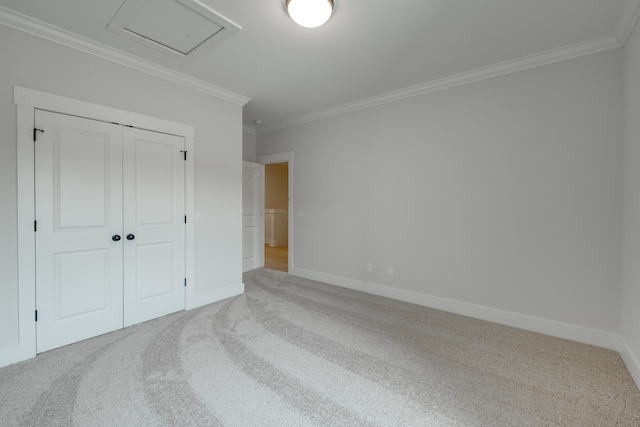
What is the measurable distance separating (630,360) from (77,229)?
4669 mm

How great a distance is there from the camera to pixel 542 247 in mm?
2719

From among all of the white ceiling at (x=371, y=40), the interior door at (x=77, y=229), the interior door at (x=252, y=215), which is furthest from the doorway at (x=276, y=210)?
the interior door at (x=77, y=229)

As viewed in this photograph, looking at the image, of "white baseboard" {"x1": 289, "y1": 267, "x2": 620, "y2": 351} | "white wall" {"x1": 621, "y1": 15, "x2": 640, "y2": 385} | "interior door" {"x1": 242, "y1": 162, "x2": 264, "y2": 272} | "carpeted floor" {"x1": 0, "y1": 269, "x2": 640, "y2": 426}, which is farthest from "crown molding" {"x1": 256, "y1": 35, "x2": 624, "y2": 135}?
"carpeted floor" {"x1": 0, "y1": 269, "x2": 640, "y2": 426}

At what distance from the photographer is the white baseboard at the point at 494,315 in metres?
2.48

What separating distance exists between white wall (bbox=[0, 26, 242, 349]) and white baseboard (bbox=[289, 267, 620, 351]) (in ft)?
6.03

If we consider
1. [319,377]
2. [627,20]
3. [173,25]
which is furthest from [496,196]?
[173,25]

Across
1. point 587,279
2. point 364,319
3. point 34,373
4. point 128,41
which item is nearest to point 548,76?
point 587,279

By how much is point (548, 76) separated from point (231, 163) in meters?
3.61

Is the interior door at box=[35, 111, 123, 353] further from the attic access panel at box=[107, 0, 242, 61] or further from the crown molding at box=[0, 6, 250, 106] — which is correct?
the attic access panel at box=[107, 0, 242, 61]

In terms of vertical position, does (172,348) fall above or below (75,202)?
below

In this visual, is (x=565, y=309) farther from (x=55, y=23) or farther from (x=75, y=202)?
(x=55, y=23)

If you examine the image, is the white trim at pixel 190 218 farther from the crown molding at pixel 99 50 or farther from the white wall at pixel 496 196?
the white wall at pixel 496 196

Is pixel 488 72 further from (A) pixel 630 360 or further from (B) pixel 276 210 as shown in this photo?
(B) pixel 276 210

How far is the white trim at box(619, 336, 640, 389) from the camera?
1.95m
